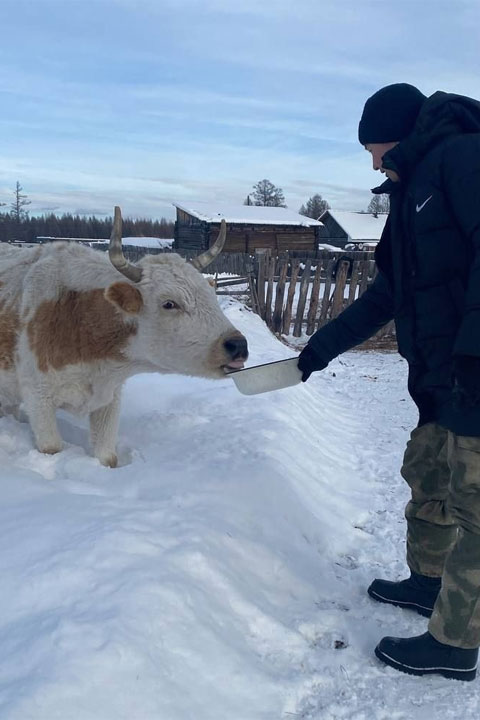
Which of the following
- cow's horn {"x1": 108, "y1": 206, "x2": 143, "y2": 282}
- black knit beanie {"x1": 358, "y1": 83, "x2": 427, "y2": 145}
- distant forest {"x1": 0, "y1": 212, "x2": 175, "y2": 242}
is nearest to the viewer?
black knit beanie {"x1": 358, "y1": 83, "x2": 427, "y2": 145}

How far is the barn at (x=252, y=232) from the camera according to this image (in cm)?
3397

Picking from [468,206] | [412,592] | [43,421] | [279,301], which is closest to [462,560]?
[412,592]

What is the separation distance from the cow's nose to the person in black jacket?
1.13m

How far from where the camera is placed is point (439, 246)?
8.10ft

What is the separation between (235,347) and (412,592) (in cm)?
171

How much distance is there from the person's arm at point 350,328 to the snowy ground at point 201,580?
1.10 m

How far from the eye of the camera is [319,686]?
7.84ft

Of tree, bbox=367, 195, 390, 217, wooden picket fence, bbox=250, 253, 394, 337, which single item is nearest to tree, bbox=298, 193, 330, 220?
tree, bbox=367, 195, 390, 217

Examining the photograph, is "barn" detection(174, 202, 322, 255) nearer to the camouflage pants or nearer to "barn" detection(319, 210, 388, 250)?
"barn" detection(319, 210, 388, 250)

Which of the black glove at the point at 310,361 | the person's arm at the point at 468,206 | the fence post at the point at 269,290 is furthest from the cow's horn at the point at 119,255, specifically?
the fence post at the point at 269,290

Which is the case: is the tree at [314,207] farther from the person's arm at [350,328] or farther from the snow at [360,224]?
the person's arm at [350,328]

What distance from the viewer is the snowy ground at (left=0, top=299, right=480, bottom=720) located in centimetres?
206

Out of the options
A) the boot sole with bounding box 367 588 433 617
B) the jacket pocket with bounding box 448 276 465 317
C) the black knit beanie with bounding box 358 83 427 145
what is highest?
the black knit beanie with bounding box 358 83 427 145

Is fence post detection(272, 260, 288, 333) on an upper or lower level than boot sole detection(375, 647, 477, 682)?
upper
